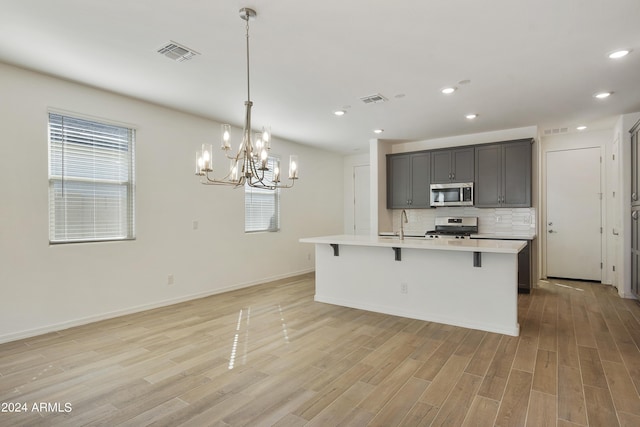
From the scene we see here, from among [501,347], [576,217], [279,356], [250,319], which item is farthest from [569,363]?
[576,217]

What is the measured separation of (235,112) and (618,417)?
4.69 metres

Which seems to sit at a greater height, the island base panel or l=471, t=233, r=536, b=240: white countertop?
l=471, t=233, r=536, b=240: white countertop

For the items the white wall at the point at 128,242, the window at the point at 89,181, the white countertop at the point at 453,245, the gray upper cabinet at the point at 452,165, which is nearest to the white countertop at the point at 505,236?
the gray upper cabinet at the point at 452,165

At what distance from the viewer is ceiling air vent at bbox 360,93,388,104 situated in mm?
4022

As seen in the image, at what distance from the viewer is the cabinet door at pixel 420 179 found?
20.2 feet

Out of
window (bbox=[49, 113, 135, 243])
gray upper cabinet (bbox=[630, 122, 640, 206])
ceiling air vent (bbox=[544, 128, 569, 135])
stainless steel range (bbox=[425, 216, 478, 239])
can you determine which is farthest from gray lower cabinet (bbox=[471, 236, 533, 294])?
window (bbox=[49, 113, 135, 243])

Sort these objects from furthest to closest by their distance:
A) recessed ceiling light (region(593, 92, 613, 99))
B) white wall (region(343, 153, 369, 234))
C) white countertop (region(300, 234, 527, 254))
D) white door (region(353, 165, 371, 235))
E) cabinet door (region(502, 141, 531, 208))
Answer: white wall (region(343, 153, 369, 234)) → white door (region(353, 165, 371, 235)) → cabinet door (region(502, 141, 531, 208)) → recessed ceiling light (region(593, 92, 613, 99)) → white countertop (region(300, 234, 527, 254))

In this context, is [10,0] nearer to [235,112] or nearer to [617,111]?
[235,112]

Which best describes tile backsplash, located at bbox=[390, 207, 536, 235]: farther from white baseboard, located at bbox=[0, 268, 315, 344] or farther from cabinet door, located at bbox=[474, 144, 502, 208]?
white baseboard, located at bbox=[0, 268, 315, 344]

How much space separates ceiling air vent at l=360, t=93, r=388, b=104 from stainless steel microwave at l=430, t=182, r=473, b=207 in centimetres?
244

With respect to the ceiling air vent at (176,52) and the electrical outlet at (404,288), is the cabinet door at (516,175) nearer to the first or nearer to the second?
the electrical outlet at (404,288)

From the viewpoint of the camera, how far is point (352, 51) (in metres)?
2.93

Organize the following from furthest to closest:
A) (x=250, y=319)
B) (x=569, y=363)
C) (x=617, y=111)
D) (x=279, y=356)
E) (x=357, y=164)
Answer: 1. (x=357, y=164)
2. (x=617, y=111)
3. (x=250, y=319)
4. (x=279, y=356)
5. (x=569, y=363)

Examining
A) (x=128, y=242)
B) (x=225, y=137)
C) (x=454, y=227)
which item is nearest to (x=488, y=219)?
(x=454, y=227)
